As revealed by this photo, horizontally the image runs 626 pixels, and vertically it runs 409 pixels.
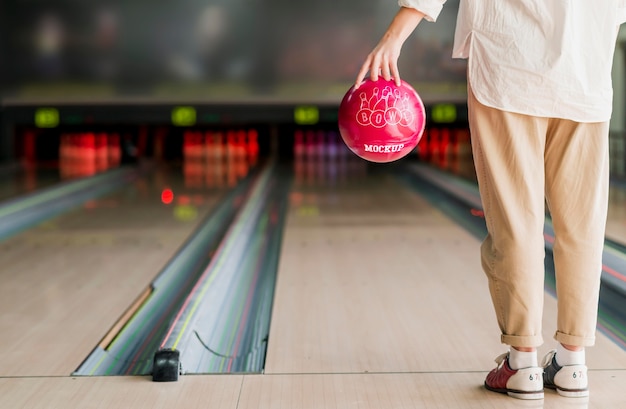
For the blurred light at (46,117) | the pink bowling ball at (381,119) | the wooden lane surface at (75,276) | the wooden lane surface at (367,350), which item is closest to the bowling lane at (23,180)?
the blurred light at (46,117)

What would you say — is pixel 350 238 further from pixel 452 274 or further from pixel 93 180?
pixel 93 180

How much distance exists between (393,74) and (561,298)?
2.04 feet

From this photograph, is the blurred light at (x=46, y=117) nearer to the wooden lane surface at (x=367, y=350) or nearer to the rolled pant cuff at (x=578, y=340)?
the wooden lane surface at (x=367, y=350)

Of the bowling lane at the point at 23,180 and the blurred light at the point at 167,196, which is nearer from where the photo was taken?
the blurred light at the point at 167,196

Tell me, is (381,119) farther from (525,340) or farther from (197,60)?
(197,60)

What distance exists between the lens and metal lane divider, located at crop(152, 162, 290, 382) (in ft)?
7.45

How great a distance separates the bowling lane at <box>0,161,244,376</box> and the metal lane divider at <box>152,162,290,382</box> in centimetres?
26

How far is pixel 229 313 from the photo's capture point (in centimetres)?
297

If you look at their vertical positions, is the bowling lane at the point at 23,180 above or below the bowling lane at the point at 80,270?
below

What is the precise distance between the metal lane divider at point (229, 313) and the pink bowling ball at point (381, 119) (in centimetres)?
69

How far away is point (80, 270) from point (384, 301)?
136cm

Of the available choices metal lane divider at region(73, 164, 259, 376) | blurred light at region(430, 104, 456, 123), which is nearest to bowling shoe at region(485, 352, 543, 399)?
metal lane divider at region(73, 164, 259, 376)

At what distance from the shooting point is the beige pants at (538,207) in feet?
6.09

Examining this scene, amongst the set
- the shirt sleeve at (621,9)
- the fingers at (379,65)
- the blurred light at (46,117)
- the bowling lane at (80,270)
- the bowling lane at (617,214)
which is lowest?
the bowling lane at (80,270)
